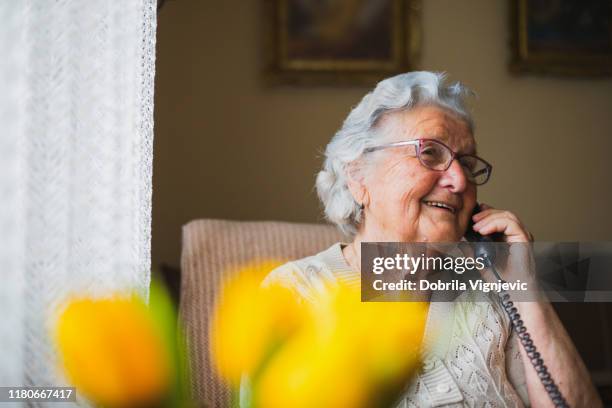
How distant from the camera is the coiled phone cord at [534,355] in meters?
0.82

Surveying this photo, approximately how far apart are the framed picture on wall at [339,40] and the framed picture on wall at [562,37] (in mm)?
315

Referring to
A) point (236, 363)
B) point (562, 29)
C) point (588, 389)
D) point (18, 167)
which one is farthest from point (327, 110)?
point (236, 363)

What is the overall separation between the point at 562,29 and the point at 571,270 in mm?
1088

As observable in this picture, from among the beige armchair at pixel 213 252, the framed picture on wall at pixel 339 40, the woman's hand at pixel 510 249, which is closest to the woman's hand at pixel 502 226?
the woman's hand at pixel 510 249

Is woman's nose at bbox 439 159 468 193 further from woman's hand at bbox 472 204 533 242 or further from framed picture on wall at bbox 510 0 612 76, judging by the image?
framed picture on wall at bbox 510 0 612 76

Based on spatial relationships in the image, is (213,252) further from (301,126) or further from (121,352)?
(121,352)

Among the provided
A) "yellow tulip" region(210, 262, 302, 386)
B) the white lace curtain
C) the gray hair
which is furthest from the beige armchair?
"yellow tulip" region(210, 262, 302, 386)

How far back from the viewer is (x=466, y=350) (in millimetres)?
876

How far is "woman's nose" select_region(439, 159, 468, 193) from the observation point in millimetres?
882

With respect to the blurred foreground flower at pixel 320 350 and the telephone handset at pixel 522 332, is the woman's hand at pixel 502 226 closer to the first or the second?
the telephone handset at pixel 522 332

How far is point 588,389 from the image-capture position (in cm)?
84

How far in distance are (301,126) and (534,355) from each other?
1000mm

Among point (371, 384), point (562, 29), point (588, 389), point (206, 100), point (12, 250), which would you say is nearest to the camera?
point (371, 384)

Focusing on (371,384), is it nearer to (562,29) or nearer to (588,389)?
(588,389)
